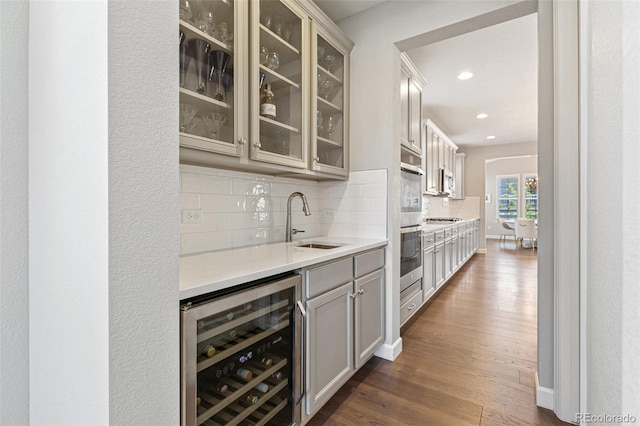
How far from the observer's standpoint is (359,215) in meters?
2.39

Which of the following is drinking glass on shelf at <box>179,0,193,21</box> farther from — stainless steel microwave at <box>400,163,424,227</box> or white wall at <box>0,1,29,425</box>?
stainless steel microwave at <box>400,163,424,227</box>

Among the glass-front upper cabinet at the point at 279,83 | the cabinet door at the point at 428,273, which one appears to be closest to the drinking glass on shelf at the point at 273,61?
the glass-front upper cabinet at the point at 279,83

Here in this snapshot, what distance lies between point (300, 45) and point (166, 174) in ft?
5.15

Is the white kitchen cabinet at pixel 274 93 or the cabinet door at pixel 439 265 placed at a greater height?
the white kitchen cabinet at pixel 274 93

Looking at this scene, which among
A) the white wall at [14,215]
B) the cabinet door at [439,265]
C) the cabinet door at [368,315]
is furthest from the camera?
the cabinet door at [439,265]

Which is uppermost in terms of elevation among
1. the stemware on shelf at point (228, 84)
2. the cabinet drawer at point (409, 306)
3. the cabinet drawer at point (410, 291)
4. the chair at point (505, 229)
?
the stemware on shelf at point (228, 84)

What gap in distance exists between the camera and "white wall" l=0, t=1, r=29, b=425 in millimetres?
738

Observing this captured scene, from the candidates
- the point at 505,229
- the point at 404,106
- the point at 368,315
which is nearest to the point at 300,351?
the point at 368,315

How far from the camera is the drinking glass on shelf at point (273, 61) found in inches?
70.6

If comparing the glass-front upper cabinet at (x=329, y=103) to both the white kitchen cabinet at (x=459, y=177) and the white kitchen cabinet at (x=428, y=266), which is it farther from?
the white kitchen cabinet at (x=459, y=177)

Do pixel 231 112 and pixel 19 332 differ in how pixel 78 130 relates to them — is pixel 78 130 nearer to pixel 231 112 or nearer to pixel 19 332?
pixel 19 332

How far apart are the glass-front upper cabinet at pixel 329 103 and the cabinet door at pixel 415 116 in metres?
0.74

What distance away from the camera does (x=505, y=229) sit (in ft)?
31.9

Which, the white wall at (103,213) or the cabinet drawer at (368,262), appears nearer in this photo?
the white wall at (103,213)
